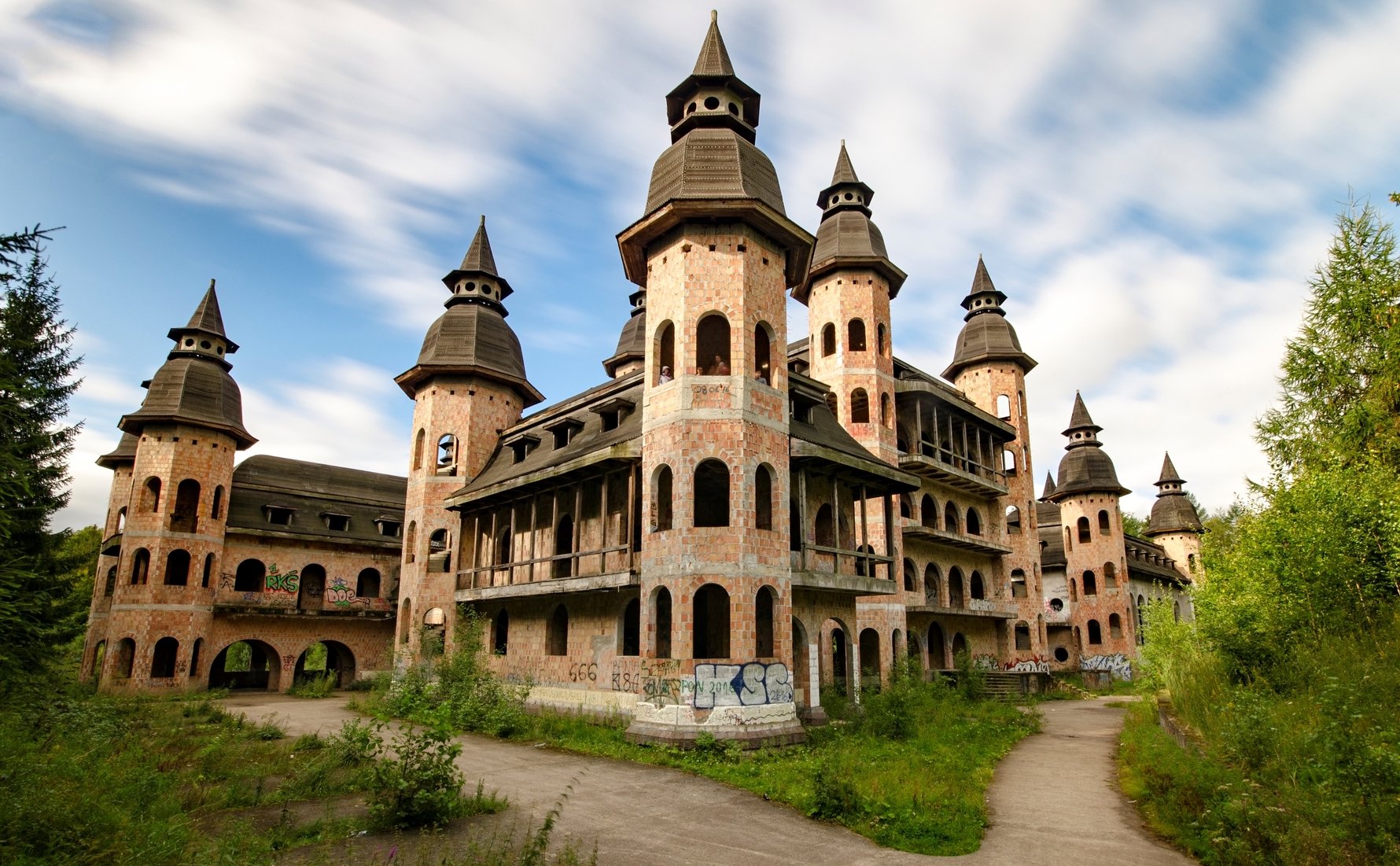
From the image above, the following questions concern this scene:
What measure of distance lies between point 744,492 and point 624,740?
6.04 m

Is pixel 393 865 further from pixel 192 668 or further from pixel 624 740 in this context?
pixel 192 668

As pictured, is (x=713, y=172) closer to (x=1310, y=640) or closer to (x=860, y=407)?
(x=860, y=407)

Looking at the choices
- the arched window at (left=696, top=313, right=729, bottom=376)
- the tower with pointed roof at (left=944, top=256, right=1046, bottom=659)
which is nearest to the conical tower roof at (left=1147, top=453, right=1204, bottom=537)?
the tower with pointed roof at (left=944, top=256, right=1046, bottom=659)

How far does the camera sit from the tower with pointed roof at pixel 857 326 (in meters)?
29.3

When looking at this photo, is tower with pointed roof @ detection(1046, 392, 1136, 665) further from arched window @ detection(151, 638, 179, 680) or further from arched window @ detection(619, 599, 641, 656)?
arched window @ detection(151, 638, 179, 680)

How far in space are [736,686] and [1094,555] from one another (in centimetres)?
3604

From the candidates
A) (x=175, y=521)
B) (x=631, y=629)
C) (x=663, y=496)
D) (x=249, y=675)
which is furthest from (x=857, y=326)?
(x=249, y=675)

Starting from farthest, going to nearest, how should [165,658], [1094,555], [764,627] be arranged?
[1094,555]
[165,658]
[764,627]

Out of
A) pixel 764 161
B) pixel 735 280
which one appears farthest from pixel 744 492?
pixel 764 161

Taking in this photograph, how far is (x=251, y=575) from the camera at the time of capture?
114 feet

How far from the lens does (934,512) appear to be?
32.6 m

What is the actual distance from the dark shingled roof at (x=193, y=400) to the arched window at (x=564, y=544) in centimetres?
1765

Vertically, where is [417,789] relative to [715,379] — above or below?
below

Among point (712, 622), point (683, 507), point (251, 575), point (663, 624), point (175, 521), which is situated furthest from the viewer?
point (251, 575)
